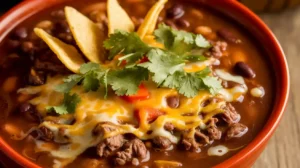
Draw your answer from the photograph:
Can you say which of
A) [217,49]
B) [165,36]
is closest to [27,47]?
[165,36]

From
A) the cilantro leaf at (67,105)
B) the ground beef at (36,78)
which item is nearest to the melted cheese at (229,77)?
the cilantro leaf at (67,105)

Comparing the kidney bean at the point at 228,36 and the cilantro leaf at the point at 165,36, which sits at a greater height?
the cilantro leaf at the point at 165,36

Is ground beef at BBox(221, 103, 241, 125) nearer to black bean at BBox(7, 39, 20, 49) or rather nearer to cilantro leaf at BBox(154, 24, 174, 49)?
cilantro leaf at BBox(154, 24, 174, 49)

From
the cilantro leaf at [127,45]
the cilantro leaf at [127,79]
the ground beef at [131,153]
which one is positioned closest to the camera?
the ground beef at [131,153]

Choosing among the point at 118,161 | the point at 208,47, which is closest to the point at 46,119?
the point at 118,161

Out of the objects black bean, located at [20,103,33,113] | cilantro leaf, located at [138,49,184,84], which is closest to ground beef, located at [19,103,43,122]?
black bean, located at [20,103,33,113]

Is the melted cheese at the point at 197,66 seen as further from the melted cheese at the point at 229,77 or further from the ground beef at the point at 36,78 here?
the ground beef at the point at 36,78
